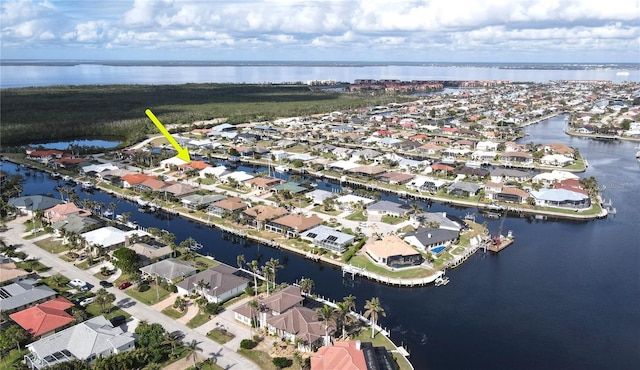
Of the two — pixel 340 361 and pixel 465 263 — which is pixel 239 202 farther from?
pixel 340 361

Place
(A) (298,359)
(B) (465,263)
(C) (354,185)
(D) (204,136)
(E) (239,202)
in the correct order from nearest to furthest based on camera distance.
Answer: (A) (298,359), (B) (465,263), (E) (239,202), (C) (354,185), (D) (204,136)

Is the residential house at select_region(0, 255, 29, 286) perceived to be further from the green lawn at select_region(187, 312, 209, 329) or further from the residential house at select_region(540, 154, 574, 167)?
the residential house at select_region(540, 154, 574, 167)

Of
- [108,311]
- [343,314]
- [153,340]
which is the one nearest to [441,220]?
[343,314]

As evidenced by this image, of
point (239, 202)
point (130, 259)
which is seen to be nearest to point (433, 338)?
point (130, 259)

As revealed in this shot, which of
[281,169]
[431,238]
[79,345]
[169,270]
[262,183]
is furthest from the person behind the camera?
[281,169]

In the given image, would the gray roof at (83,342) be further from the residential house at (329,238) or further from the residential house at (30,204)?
the residential house at (30,204)

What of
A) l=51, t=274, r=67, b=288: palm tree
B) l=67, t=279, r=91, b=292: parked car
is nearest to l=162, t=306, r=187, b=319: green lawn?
l=67, t=279, r=91, b=292: parked car

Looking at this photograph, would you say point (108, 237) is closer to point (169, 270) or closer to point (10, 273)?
point (10, 273)
